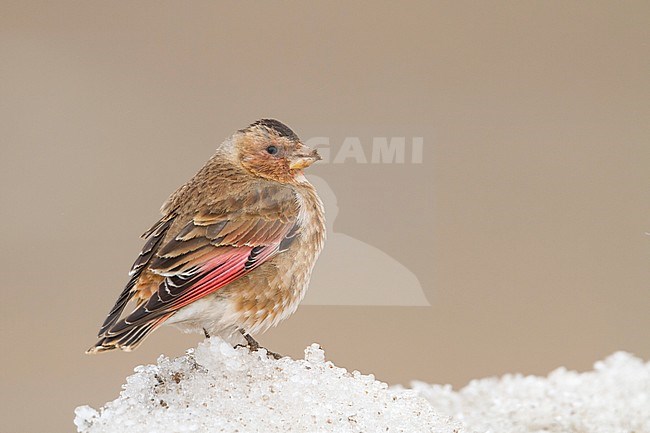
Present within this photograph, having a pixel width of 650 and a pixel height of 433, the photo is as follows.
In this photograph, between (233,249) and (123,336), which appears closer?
(123,336)

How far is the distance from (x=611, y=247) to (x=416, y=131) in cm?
82

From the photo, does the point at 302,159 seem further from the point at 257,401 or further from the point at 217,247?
the point at 257,401

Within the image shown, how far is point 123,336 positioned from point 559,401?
5.15 ft

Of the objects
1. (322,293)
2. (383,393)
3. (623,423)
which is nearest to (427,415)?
(383,393)

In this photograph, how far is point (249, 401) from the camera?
6.86 feet

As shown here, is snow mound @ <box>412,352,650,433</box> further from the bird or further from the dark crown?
the dark crown


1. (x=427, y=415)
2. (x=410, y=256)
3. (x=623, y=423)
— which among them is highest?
(x=410, y=256)

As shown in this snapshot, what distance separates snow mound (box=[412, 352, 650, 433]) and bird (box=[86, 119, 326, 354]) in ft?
2.36

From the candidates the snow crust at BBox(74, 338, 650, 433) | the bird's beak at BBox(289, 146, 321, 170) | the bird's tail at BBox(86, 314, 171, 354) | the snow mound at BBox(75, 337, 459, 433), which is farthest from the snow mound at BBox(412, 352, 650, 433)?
the bird's tail at BBox(86, 314, 171, 354)

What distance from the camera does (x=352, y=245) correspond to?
269cm

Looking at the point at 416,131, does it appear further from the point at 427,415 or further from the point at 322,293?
the point at 427,415

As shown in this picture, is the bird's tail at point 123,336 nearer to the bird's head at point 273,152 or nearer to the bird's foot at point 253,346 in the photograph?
the bird's foot at point 253,346

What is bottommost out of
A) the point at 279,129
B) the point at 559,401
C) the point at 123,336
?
the point at 123,336

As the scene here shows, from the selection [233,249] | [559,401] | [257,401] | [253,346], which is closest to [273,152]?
[233,249]
